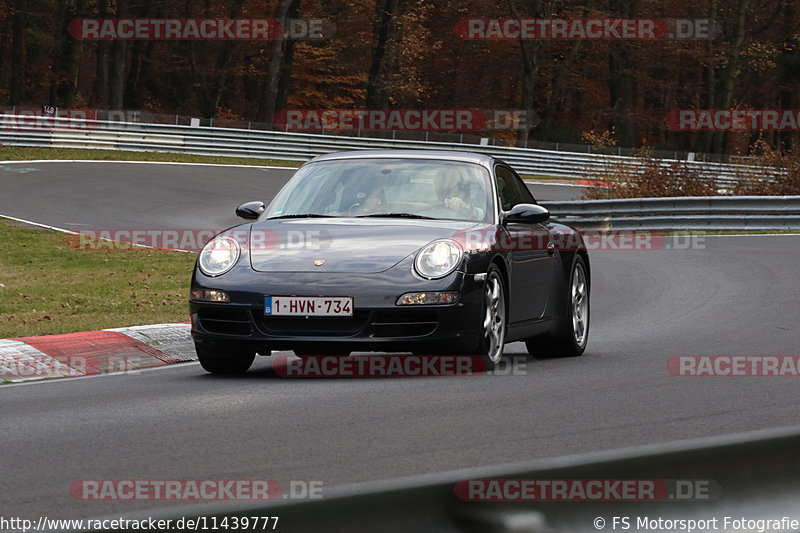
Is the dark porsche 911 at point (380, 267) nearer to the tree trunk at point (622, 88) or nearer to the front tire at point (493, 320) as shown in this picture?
the front tire at point (493, 320)

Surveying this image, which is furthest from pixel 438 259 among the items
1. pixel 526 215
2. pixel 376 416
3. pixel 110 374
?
pixel 110 374

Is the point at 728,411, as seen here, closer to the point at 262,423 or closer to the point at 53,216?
the point at 262,423

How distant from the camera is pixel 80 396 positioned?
26.4ft

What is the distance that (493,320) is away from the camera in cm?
896

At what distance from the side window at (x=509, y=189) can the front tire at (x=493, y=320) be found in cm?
95

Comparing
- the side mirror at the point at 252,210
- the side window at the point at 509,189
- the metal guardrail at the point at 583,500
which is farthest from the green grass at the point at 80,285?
the metal guardrail at the point at 583,500

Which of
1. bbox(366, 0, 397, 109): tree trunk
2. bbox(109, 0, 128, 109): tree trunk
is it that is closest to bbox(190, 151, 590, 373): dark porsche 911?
bbox(109, 0, 128, 109): tree trunk

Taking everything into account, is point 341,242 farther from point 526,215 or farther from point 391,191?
point 526,215

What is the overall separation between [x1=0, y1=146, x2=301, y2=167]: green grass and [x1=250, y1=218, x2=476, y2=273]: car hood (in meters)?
30.4

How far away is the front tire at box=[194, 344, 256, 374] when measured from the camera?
8.80 meters

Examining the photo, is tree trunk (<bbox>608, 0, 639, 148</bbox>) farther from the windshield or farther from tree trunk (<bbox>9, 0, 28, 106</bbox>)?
the windshield

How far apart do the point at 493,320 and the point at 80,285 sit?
777 centimetres

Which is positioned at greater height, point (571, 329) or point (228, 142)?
point (228, 142)

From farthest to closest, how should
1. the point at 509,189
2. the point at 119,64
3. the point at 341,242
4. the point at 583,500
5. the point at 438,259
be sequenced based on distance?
the point at 119,64, the point at 509,189, the point at 341,242, the point at 438,259, the point at 583,500
